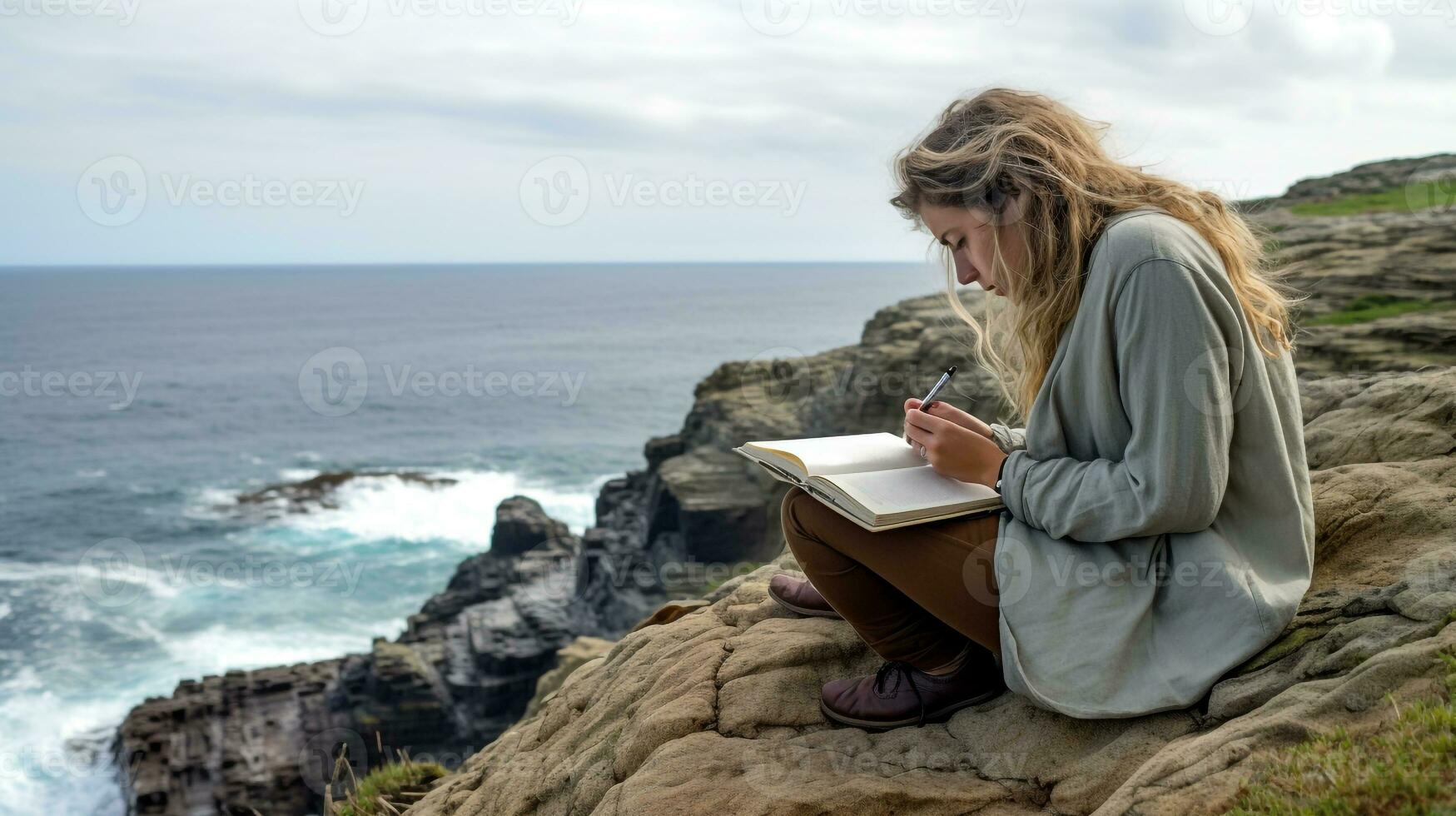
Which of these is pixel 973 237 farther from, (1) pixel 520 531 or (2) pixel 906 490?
(1) pixel 520 531

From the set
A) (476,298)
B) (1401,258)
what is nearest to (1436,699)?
(1401,258)

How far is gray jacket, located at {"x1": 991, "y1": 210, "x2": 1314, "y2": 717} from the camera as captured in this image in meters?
2.76

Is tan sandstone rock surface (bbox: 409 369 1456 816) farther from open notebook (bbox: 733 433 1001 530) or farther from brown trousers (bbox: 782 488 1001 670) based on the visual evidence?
open notebook (bbox: 733 433 1001 530)

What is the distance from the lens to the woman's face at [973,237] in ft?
10.4

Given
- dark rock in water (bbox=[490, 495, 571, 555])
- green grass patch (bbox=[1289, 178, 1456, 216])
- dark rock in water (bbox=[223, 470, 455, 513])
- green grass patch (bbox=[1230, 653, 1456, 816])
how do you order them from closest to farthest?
green grass patch (bbox=[1230, 653, 1456, 816])
green grass patch (bbox=[1289, 178, 1456, 216])
dark rock in water (bbox=[490, 495, 571, 555])
dark rock in water (bbox=[223, 470, 455, 513])

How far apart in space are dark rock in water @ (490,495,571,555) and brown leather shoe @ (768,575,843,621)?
20.2 metres

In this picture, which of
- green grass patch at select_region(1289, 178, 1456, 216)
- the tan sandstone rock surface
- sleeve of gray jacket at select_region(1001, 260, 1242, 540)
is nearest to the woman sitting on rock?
sleeve of gray jacket at select_region(1001, 260, 1242, 540)

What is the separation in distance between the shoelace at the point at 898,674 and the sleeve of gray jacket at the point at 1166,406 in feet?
3.50

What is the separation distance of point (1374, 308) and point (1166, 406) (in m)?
12.9

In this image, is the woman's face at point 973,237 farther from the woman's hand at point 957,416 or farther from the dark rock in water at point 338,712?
the dark rock in water at point 338,712

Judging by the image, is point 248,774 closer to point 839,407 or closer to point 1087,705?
point 839,407

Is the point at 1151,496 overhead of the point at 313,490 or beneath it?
overhead

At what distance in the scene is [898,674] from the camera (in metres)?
3.74

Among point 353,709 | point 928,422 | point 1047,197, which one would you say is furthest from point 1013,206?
point 353,709
